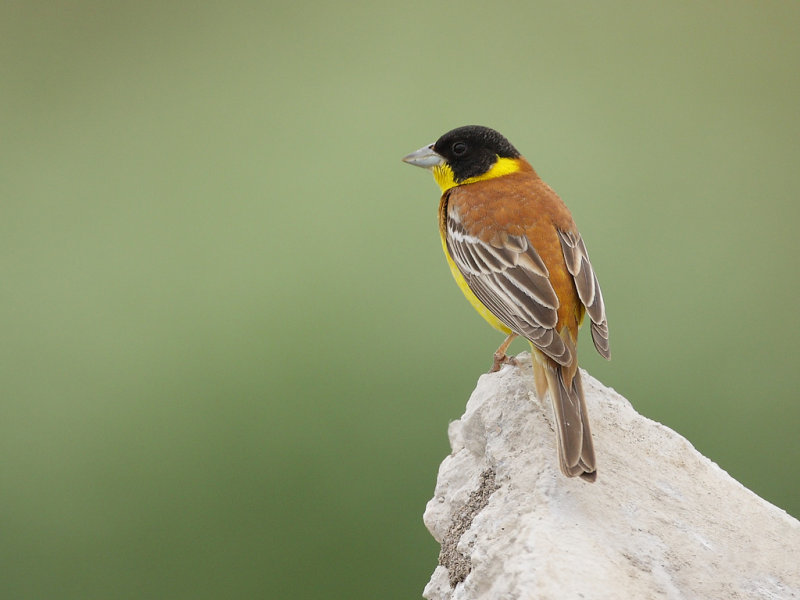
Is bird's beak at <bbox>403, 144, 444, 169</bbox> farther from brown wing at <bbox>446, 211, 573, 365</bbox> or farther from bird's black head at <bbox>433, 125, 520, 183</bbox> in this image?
brown wing at <bbox>446, 211, 573, 365</bbox>

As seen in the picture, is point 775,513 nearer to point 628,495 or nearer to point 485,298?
point 628,495

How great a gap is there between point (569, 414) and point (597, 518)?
32cm

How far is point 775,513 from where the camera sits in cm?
255

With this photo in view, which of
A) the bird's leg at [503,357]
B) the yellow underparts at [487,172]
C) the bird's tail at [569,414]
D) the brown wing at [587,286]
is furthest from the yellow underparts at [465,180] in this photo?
the bird's tail at [569,414]

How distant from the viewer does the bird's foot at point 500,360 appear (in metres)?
3.06

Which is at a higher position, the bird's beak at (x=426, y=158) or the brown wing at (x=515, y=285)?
the bird's beak at (x=426, y=158)

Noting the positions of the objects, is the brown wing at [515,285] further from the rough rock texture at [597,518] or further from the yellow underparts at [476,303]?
the rough rock texture at [597,518]

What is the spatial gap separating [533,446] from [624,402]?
0.61 metres

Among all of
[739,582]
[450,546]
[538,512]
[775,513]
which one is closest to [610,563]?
[538,512]

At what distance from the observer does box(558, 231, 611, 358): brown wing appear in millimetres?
2828

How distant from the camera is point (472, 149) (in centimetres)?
350

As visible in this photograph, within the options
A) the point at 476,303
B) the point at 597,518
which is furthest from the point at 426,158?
the point at 597,518

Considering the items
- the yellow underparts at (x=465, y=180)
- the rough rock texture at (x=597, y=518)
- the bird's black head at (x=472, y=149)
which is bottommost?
the rough rock texture at (x=597, y=518)

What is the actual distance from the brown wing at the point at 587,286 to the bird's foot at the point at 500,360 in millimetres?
344
